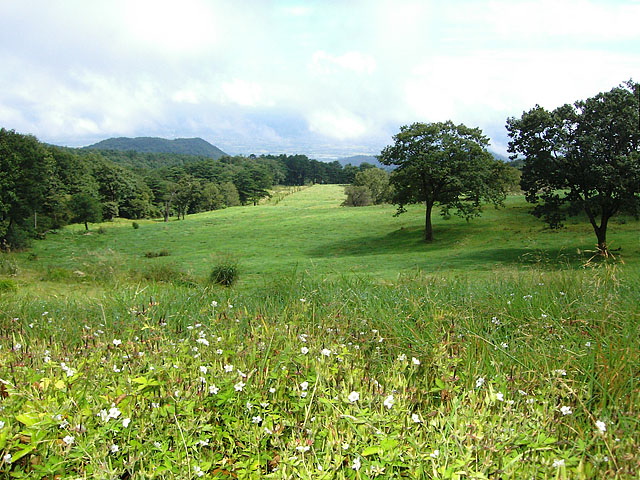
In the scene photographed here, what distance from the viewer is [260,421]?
3143 millimetres

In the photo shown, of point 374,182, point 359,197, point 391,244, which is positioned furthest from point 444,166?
point 374,182

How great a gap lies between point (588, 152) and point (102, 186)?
86.2m

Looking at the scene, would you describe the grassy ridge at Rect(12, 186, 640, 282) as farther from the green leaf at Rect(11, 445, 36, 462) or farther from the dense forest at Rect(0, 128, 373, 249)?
the green leaf at Rect(11, 445, 36, 462)

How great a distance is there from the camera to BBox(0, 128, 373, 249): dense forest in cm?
4884

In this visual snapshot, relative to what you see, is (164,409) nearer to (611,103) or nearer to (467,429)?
(467,429)

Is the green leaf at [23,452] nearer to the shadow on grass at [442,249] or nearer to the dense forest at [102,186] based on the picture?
the shadow on grass at [442,249]

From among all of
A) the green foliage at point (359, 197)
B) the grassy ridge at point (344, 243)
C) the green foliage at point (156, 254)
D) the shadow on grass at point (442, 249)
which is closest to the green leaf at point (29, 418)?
the grassy ridge at point (344, 243)

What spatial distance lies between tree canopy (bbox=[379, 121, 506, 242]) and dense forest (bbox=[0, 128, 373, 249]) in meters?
38.6

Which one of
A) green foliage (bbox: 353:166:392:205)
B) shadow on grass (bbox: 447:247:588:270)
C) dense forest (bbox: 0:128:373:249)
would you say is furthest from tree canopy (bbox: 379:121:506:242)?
green foliage (bbox: 353:166:392:205)

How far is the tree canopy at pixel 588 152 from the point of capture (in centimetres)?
2428

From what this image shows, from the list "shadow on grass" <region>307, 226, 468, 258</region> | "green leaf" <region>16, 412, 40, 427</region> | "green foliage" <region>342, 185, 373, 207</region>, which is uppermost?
"green foliage" <region>342, 185, 373, 207</region>

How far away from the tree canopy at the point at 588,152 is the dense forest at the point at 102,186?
4766cm

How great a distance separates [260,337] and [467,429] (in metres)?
2.04

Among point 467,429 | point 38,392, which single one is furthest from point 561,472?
point 38,392
